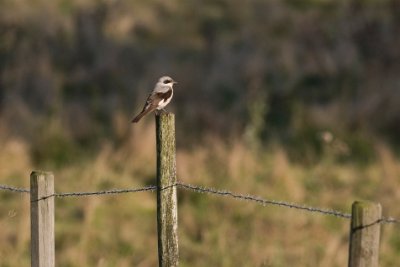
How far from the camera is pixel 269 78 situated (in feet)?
47.3

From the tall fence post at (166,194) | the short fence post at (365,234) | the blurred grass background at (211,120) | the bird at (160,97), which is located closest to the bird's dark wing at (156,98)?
the bird at (160,97)

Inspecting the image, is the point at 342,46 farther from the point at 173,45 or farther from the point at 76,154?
the point at 76,154

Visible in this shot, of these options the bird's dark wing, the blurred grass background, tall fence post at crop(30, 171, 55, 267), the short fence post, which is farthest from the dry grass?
the short fence post

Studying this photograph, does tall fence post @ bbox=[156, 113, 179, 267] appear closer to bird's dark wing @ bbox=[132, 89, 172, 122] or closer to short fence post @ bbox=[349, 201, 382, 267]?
short fence post @ bbox=[349, 201, 382, 267]

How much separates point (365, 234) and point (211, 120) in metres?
8.77

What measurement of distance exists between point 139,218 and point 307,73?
6607 mm

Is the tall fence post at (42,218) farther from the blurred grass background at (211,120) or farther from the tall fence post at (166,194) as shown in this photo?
the blurred grass background at (211,120)

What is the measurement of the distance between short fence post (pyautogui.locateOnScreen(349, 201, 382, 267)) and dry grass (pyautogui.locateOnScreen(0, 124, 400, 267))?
3382mm

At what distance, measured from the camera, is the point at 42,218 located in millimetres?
4316

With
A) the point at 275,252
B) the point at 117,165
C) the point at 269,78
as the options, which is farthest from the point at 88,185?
the point at 269,78

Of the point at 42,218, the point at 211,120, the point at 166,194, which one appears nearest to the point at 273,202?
the point at 166,194

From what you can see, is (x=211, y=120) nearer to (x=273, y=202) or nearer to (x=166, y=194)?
(x=166, y=194)

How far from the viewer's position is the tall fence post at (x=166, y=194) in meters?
4.20

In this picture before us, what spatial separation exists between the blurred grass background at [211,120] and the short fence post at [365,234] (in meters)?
2.80
